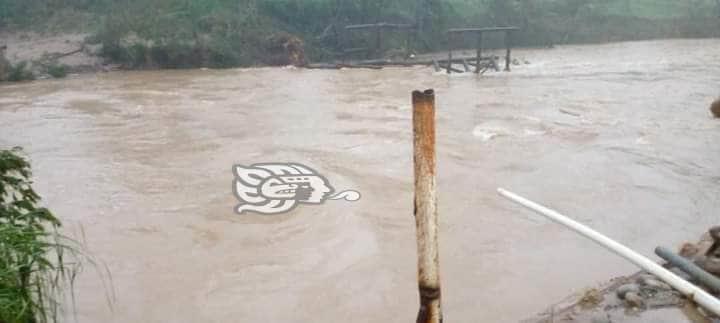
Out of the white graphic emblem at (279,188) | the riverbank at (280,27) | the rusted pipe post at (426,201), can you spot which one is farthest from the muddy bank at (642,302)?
the riverbank at (280,27)

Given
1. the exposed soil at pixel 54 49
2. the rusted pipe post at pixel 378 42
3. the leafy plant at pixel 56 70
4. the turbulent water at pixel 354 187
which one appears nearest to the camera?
the turbulent water at pixel 354 187

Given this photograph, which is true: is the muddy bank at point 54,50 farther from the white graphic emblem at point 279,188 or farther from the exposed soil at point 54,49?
the white graphic emblem at point 279,188

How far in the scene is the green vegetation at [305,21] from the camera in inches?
848

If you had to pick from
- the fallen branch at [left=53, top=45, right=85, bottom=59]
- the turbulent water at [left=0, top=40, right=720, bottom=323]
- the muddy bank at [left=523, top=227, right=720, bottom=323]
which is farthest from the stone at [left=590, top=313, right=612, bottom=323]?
the fallen branch at [left=53, top=45, right=85, bottom=59]

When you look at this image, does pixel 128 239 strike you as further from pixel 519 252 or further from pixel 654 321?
pixel 654 321

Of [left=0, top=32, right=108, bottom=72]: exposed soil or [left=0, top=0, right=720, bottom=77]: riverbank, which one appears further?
[left=0, top=0, right=720, bottom=77]: riverbank

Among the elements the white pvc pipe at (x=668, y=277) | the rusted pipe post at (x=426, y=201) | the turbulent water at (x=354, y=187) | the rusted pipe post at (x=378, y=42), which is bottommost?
the turbulent water at (x=354, y=187)

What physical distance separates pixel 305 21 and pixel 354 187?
1852 centimetres

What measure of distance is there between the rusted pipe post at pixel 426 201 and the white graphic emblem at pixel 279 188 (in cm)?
454

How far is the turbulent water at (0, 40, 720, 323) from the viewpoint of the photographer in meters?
5.75

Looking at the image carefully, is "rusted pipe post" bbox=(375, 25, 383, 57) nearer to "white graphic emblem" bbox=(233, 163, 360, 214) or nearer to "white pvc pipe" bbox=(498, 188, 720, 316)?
"white graphic emblem" bbox=(233, 163, 360, 214)

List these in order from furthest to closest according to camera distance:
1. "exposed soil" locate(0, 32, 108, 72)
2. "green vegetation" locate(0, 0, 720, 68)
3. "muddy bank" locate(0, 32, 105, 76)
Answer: "green vegetation" locate(0, 0, 720, 68) < "exposed soil" locate(0, 32, 108, 72) < "muddy bank" locate(0, 32, 105, 76)

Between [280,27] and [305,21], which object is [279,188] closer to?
[280,27]

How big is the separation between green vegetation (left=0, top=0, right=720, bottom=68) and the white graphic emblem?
1322 centimetres
